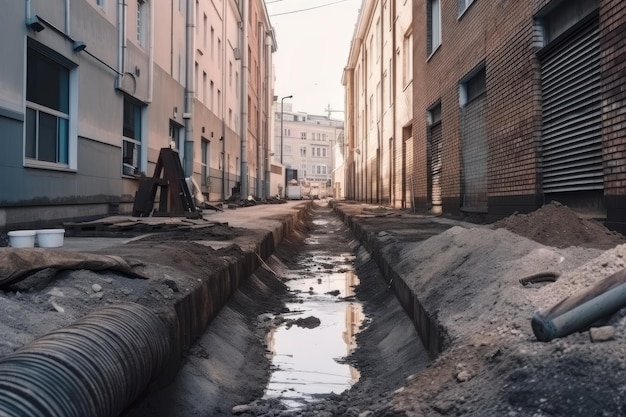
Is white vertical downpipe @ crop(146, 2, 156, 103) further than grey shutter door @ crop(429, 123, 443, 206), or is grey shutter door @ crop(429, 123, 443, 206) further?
grey shutter door @ crop(429, 123, 443, 206)

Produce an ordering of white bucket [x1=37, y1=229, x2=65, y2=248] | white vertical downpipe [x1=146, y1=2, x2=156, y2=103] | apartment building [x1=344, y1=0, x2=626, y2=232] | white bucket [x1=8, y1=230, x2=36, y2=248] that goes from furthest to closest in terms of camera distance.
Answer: white vertical downpipe [x1=146, y1=2, x2=156, y2=103] → apartment building [x1=344, y1=0, x2=626, y2=232] → white bucket [x1=37, y1=229, x2=65, y2=248] → white bucket [x1=8, y1=230, x2=36, y2=248]

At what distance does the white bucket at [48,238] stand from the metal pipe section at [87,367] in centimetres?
329

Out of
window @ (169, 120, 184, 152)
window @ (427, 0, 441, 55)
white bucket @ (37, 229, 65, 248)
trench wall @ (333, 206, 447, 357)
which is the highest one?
window @ (427, 0, 441, 55)

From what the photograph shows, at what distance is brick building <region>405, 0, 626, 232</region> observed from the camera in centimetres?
586

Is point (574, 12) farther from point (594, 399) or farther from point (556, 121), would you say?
point (594, 399)

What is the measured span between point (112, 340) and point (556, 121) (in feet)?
22.6

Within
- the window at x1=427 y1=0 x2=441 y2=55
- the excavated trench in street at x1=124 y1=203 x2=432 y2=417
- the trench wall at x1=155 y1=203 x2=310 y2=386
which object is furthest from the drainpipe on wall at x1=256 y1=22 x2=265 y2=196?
the trench wall at x1=155 y1=203 x2=310 y2=386

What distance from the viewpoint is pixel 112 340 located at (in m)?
2.56

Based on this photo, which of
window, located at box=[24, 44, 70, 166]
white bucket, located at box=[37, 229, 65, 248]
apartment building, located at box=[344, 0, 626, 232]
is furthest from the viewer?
window, located at box=[24, 44, 70, 166]

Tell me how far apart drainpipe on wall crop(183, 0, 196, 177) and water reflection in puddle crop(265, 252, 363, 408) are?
9.19m

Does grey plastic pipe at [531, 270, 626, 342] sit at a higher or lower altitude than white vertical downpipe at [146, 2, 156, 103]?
lower

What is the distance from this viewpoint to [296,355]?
16.8 ft

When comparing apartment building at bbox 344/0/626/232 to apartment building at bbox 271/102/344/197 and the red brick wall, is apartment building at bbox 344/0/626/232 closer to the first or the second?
the red brick wall

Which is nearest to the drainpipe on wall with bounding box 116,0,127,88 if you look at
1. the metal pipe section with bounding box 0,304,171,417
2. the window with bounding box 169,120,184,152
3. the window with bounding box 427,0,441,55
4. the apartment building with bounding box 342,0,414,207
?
the window with bounding box 169,120,184,152
